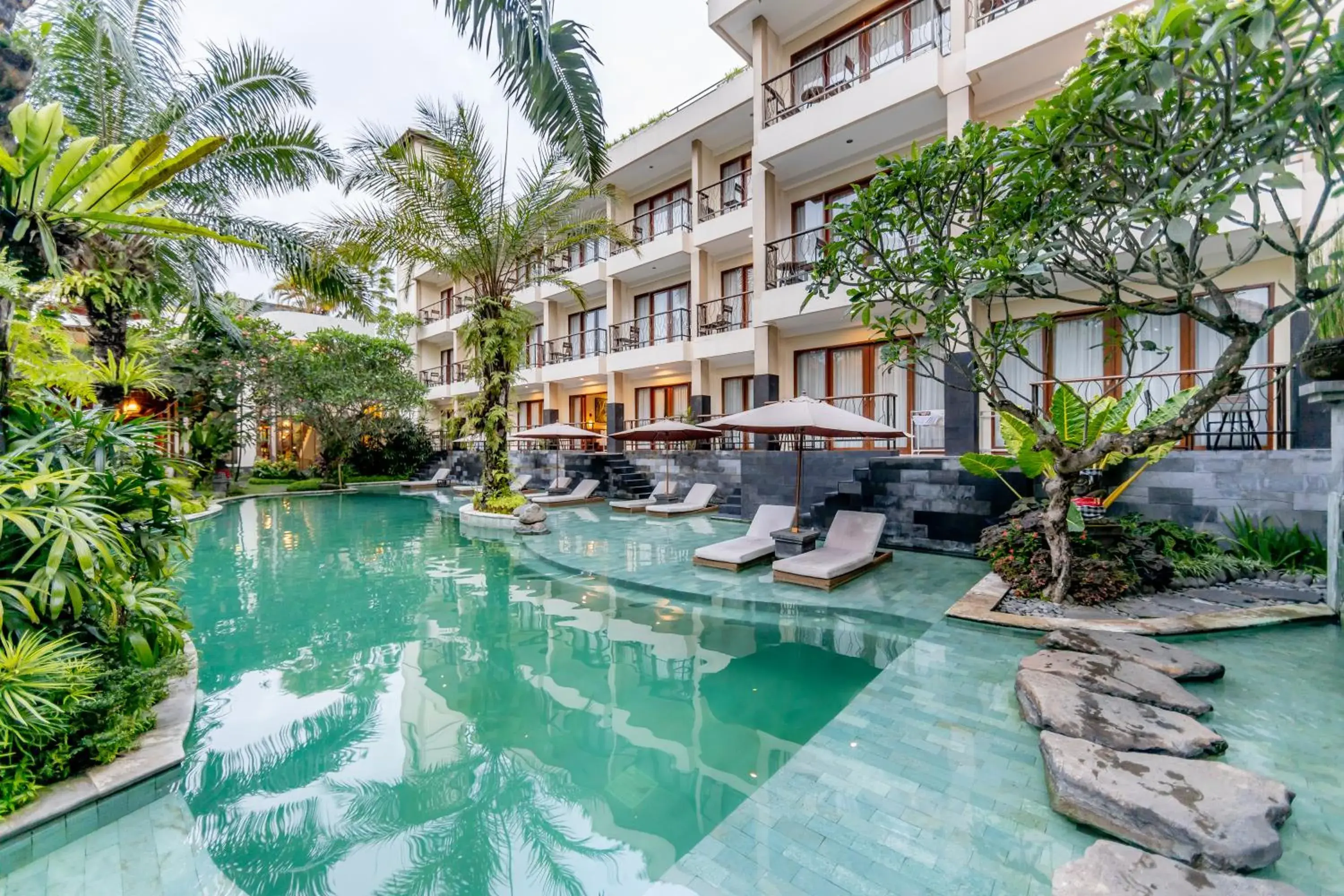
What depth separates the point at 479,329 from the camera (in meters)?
13.7

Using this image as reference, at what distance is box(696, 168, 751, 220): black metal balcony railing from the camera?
16.7 meters

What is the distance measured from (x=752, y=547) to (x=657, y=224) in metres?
14.6

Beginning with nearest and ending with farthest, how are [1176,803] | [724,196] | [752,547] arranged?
[1176,803]
[752,547]
[724,196]

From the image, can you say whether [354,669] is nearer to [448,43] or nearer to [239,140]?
[448,43]

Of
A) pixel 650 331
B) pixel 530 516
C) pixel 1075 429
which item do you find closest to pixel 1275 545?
pixel 1075 429

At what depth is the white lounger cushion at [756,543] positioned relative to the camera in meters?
8.66

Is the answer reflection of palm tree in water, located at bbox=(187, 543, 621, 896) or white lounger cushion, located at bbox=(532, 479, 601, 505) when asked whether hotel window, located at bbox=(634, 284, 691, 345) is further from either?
reflection of palm tree in water, located at bbox=(187, 543, 621, 896)

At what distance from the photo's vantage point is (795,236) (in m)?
12.9

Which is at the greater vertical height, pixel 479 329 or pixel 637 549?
pixel 479 329

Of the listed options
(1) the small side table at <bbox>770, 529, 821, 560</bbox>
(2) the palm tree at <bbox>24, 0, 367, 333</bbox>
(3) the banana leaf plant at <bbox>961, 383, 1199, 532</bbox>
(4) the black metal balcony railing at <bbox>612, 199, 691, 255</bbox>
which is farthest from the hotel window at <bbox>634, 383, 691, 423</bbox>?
(3) the banana leaf plant at <bbox>961, 383, 1199, 532</bbox>

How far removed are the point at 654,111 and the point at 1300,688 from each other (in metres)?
20.5

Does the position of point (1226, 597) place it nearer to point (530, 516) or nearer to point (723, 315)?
point (530, 516)

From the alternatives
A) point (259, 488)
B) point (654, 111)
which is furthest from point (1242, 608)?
point (259, 488)

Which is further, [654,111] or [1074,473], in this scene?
[654,111]
